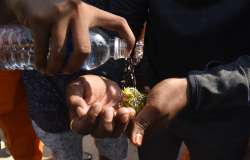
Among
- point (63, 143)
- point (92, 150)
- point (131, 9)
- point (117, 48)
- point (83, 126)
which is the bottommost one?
point (92, 150)

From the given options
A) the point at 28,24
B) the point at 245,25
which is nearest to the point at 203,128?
the point at 245,25

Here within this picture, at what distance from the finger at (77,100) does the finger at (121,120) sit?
0.29 feet

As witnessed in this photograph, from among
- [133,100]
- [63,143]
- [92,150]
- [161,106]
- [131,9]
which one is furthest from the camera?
[92,150]

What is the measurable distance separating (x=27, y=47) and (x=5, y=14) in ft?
0.50

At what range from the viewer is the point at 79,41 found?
1.07 meters

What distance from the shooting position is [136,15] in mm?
1641

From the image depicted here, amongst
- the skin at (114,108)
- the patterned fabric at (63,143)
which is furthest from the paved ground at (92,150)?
the skin at (114,108)

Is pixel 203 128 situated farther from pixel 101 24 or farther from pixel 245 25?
pixel 101 24

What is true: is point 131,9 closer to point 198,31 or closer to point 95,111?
point 198,31

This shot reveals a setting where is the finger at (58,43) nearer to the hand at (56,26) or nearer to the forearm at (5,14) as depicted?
the hand at (56,26)

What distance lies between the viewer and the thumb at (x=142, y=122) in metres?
1.11

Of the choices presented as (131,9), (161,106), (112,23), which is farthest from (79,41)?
(131,9)

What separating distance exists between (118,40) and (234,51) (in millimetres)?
363

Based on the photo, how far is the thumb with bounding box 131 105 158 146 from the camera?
43.7 inches
